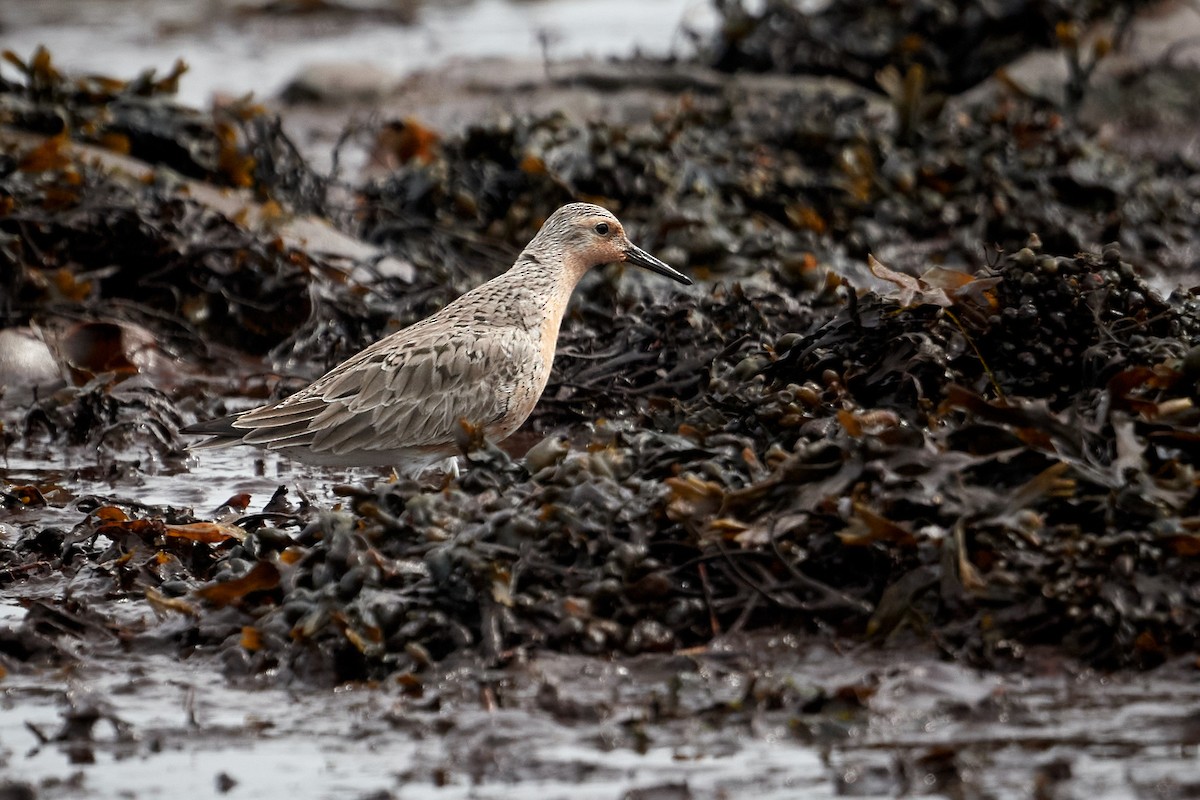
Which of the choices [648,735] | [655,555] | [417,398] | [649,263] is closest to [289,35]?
[649,263]

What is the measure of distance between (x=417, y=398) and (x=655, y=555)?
1.72m

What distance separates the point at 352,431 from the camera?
239 inches

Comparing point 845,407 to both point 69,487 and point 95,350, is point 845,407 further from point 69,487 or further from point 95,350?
point 95,350

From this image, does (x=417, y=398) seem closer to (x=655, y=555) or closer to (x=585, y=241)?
(x=585, y=241)

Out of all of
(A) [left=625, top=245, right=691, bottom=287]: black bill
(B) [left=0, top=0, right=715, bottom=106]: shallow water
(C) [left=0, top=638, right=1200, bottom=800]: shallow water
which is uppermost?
(B) [left=0, top=0, right=715, bottom=106]: shallow water

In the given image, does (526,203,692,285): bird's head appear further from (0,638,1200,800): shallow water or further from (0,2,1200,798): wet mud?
(0,638,1200,800): shallow water

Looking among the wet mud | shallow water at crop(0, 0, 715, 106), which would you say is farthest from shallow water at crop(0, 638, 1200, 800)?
shallow water at crop(0, 0, 715, 106)

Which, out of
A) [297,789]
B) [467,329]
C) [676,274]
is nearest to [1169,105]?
[676,274]

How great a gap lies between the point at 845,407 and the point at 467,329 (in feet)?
5.41

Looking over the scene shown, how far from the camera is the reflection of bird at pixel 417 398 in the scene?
6.01m

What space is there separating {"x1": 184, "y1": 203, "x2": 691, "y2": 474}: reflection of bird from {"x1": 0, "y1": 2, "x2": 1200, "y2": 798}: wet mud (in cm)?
33

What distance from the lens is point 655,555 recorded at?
4629 millimetres

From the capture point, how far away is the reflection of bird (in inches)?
237

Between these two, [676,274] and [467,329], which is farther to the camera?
[676,274]
